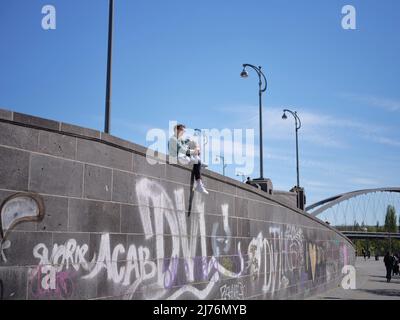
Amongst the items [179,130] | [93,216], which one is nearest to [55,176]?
[93,216]

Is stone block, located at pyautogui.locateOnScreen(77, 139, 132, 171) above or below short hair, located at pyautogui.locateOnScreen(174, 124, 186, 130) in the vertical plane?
below

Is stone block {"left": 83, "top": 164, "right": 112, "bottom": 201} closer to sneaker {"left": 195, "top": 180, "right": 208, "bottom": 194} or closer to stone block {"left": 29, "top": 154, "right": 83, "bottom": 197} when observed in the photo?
stone block {"left": 29, "top": 154, "right": 83, "bottom": 197}

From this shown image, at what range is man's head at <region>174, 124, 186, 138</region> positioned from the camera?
34.9 ft

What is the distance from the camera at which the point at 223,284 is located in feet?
38.9

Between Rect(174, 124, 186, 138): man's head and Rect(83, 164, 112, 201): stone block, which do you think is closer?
Rect(83, 164, 112, 201): stone block

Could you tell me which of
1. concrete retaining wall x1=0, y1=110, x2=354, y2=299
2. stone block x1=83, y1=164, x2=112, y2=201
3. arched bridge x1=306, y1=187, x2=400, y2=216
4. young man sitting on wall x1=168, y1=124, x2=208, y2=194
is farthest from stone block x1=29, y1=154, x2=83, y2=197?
arched bridge x1=306, y1=187, x2=400, y2=216

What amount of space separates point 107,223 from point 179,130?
3.39 m

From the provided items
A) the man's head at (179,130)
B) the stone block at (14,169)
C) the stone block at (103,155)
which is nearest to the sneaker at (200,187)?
the man's head at (179,130)

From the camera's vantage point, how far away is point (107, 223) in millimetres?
8008

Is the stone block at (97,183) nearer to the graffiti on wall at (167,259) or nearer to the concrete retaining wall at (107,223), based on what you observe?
the concrete retaining wall at (107,223)

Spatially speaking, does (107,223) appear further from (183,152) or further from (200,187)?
(183,152)

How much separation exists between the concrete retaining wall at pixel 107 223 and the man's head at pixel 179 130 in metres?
0.82

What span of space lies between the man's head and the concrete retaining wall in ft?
2.70
